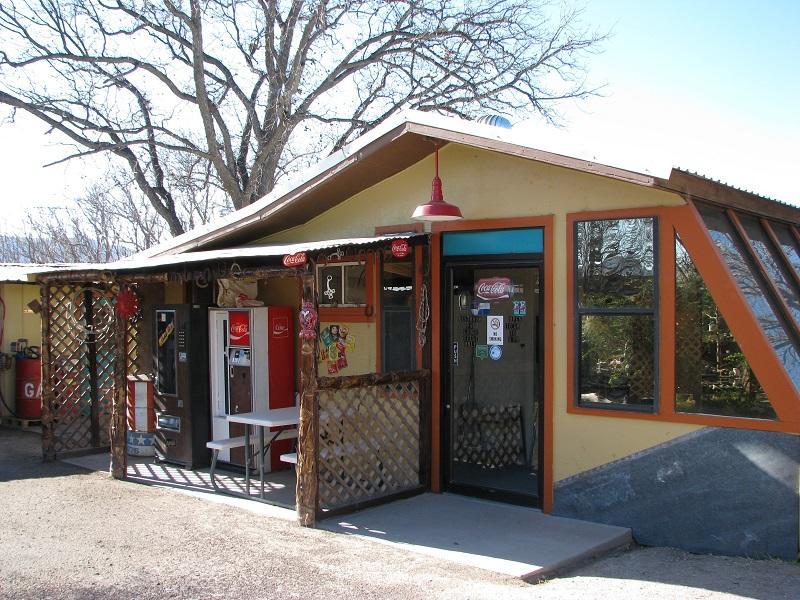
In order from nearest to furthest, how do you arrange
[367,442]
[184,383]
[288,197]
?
1. [367,442]
2. [288,197]
3. [184,383]

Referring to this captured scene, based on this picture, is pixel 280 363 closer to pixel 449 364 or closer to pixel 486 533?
pixel 449 364

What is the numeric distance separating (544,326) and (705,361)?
132cm

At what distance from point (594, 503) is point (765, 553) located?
1281 millimetres

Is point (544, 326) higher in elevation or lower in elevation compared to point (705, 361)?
higher

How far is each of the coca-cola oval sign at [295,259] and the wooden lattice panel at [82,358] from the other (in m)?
3.87

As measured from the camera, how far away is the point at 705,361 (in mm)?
5625

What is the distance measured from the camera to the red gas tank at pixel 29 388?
11.6 meters

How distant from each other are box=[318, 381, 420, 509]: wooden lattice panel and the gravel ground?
0.57 m

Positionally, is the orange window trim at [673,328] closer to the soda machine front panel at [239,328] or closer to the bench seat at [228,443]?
the bench seat at [228,443]

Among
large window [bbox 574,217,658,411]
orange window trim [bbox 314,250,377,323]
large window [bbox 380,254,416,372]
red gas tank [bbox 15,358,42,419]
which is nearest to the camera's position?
large window [bbox 574,217,658,411]

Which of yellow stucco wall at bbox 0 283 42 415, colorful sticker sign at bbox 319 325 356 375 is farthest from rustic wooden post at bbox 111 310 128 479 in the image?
yellow stucco wall at bbox 0 283 42 415

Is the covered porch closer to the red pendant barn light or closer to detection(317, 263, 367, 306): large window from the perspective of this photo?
detection(317, 263, 367, 306): large window

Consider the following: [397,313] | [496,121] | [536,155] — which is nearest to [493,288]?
[397,313]

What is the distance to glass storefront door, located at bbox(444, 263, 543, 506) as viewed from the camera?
23.6ft
